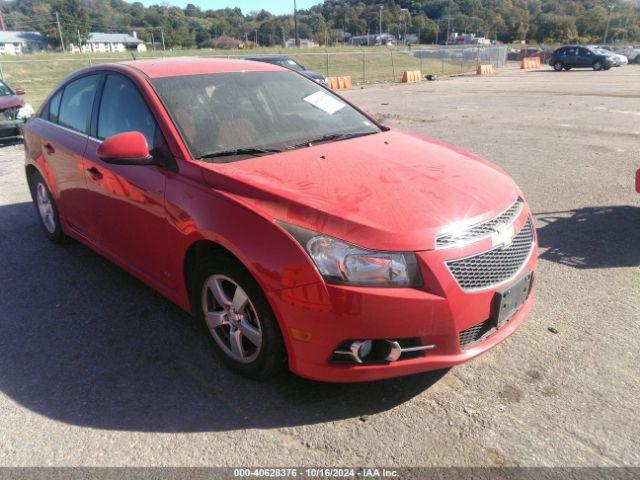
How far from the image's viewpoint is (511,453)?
234 cm

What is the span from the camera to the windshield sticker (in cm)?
388

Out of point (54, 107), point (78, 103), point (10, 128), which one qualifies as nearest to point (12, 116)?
point (10, 128)

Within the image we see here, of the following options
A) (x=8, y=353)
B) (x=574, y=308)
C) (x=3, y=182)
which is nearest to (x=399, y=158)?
(x=574, y=308)

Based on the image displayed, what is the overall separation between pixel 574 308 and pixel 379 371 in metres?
1.87

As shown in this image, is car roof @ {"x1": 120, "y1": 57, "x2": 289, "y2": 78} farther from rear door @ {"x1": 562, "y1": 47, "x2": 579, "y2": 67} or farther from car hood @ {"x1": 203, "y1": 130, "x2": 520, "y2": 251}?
rear door @ {"x1": 562, "y1": 47, "x2": 579, "y2": 67}

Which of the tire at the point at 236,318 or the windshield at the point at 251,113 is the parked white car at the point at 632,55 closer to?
the windshield at the point at 251,113

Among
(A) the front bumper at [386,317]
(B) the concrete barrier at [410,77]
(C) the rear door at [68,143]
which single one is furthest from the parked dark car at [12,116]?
(B) the concrete barrier at [410,77]

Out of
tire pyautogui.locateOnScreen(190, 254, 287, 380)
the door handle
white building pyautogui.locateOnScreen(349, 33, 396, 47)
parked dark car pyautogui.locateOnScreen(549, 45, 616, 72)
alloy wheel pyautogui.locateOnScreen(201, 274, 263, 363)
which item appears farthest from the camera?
white building pyautogui.locateOnScreen(349, 33, 396, 47)

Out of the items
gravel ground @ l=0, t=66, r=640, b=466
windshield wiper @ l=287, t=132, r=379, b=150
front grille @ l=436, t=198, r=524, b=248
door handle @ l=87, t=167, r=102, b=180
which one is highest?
windshield wiper @ l=287, t=132, r=379, b=150

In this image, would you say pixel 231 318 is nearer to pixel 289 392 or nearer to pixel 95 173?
pixel 289 392

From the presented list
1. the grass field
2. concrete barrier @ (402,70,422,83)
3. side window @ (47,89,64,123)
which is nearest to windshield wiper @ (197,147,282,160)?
side window @ (47,89,64,123)

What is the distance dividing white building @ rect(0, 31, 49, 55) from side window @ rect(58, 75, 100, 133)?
346ft

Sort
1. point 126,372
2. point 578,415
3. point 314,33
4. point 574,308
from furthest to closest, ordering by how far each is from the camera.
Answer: point 314,33 → point 574,308 → point 126,372 → point 578,415

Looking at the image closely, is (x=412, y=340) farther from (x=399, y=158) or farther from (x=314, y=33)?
(x=314, y=33)
